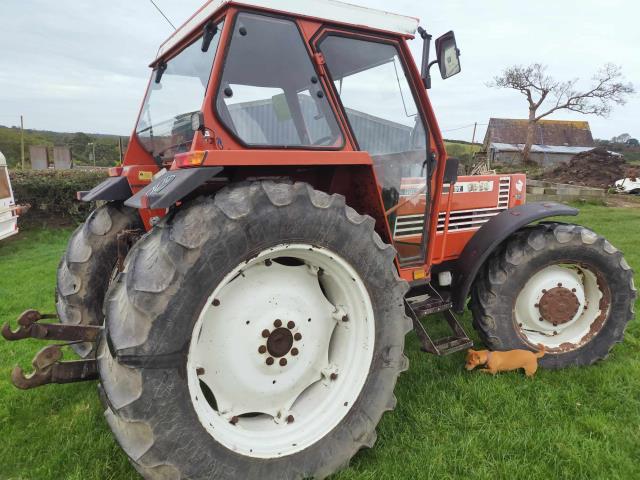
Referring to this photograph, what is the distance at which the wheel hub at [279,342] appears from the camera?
2168 mm

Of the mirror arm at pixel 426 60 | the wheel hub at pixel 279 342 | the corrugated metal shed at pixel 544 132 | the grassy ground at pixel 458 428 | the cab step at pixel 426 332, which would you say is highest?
the corrugated metal shed at pixel 544 132

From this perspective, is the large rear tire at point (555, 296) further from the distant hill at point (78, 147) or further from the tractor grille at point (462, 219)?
the distant hill at point (78, 147)

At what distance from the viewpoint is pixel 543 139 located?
37.2 meters

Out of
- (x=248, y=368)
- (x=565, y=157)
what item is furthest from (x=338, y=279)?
(x=565, y=157)

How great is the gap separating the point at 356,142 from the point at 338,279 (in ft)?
2.57

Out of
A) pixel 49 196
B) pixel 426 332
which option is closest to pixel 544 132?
pixel 49 196

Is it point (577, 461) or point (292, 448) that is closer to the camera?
point (292, 448)

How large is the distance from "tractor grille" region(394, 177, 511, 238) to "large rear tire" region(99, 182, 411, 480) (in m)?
0.74

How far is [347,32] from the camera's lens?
8.25ft

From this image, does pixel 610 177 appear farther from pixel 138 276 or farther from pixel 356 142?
pixel 138 276

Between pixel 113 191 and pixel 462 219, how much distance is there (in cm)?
249

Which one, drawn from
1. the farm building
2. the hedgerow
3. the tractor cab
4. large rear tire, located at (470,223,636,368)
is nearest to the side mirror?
the tractor cab

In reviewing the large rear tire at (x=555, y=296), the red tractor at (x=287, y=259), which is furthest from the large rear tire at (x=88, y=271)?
the large rear tire at (x=555, y=296)

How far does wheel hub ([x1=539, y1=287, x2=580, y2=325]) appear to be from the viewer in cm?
319
